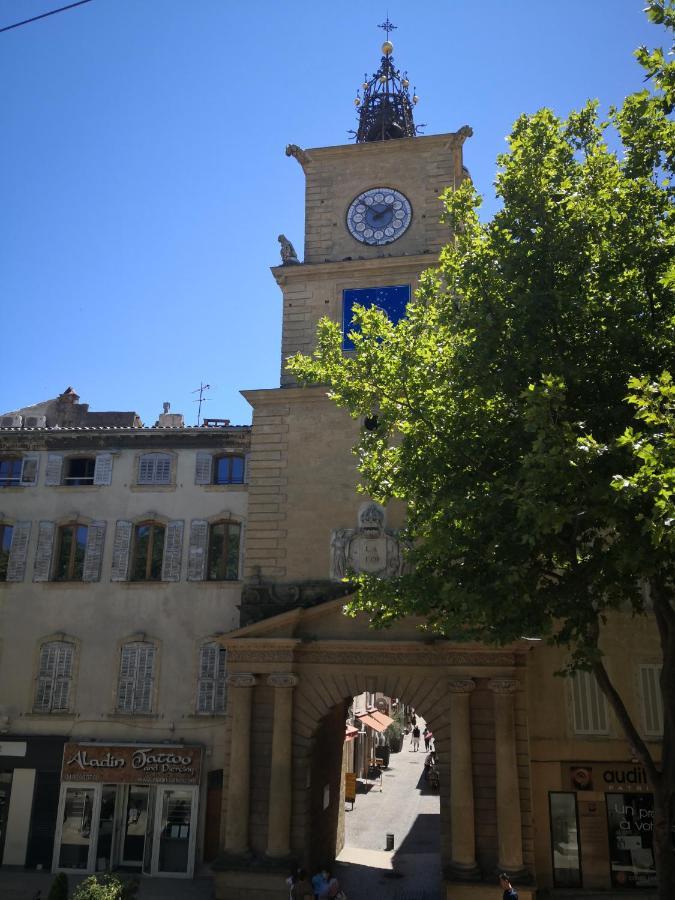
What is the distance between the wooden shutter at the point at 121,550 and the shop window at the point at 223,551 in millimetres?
2543

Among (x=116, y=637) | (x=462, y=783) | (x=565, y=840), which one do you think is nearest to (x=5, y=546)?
(x=116, y=637)

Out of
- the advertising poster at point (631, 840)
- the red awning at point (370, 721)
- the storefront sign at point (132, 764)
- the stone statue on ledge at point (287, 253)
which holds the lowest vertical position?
the advertising poster at point (631, 840)

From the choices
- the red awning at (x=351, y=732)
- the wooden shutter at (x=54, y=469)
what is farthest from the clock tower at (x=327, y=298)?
the red awning at (x=351, y=732)

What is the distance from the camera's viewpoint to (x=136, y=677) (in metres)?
23.3

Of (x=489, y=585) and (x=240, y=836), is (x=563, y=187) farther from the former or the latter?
(x=240, y=836)

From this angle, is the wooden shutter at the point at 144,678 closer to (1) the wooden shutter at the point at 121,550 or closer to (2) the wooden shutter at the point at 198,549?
(1) the wooden shutter at the point at 121,550

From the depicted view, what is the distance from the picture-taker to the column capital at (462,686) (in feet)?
62.2

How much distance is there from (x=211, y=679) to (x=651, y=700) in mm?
11912

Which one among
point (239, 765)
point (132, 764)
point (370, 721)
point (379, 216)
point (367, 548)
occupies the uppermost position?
point (379, 216)

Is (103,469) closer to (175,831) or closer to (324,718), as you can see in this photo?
(324,718)

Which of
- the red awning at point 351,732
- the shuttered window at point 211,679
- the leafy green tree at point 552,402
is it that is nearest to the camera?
the leafy green tree at point 552,402

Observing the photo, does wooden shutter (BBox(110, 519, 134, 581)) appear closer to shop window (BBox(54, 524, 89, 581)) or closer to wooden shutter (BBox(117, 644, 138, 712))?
shop window (BBox(54, 524, 89, 581))

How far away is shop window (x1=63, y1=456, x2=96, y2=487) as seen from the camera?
25.3 m

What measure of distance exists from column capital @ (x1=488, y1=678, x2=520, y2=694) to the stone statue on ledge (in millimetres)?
13908
